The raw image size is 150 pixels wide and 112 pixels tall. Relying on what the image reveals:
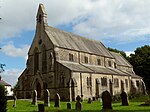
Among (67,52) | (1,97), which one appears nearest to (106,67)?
(67,52)

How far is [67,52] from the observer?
44.6 meters

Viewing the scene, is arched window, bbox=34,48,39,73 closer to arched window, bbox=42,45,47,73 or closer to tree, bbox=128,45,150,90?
arched window, bbox=42,45,47,73

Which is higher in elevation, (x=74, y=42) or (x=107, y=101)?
(x=74, y=42)

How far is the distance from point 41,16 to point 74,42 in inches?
362

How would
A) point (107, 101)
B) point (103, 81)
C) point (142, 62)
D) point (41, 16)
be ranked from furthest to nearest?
point (142, 62), point (103, 81), point (41, 16), point (107, 101)

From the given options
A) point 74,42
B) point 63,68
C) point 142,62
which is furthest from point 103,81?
point 142,62

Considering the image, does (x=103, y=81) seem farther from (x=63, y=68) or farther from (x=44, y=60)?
(x=44, y=60)

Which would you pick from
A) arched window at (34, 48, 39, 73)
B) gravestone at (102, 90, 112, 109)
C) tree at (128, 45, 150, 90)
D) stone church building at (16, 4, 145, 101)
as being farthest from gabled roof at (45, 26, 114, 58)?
gravestone at (102, 90, 112, 109)

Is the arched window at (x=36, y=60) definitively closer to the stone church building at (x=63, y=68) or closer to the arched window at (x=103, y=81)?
the stone church building at (x=63, y=68)

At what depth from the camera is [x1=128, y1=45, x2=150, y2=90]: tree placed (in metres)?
70.6

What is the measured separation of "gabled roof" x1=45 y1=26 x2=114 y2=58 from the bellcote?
1.56 meters

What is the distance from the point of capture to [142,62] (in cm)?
7262

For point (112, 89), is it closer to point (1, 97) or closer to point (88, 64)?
point (88, 64)

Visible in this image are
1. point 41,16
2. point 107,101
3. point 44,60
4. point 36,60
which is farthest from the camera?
point 36,60
